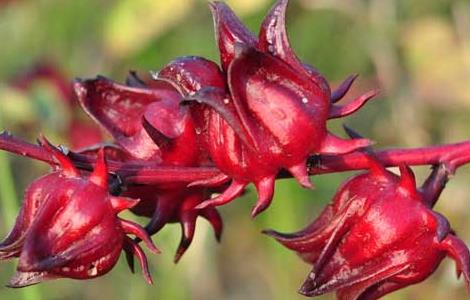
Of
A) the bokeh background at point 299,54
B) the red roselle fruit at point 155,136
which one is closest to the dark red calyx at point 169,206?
the red roselle fruit at point 155,136

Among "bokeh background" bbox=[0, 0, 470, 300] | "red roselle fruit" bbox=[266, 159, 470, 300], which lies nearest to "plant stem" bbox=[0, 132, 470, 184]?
"red roselle fruit" bbox=[266, 159, 470, 300]

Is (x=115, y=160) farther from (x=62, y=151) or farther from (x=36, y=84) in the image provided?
(x=36, y=84)

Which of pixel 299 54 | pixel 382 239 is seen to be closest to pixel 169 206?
pixel 382 239

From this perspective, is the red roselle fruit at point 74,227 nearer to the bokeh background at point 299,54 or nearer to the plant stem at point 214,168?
the plant stem at point 214,168

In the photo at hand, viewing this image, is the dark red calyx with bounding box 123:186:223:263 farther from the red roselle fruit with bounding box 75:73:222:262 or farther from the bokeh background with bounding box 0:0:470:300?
the bokeh background with bounding box 0:0:470:300

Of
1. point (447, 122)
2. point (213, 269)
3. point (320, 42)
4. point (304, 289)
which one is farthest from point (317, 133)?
point (213, 269)

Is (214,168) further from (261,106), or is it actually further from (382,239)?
(382,239)

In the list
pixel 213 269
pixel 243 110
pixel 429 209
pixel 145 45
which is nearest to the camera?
pixel 243 110
